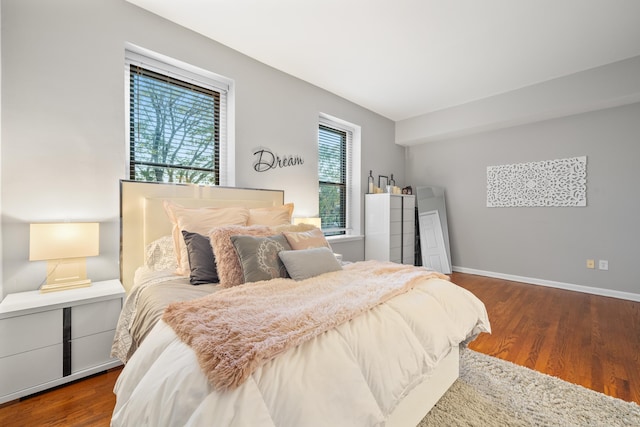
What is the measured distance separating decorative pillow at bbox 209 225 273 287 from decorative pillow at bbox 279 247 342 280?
0.30 m

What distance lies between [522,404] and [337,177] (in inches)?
134

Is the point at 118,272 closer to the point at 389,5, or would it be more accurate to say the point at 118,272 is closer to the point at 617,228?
the point at 389,5

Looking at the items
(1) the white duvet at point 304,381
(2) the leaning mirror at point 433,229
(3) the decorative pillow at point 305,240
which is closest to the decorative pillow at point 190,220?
(3) the decorative pillow at point 305,240

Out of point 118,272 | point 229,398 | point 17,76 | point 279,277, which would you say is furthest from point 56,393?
point 17,76

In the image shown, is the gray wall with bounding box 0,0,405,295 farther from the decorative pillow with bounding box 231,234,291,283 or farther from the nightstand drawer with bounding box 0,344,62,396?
the decorative pillow with bounding box 231,234,291,283

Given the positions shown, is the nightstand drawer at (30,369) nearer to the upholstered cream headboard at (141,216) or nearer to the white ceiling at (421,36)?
the upholstered cream headboard at (141,216)

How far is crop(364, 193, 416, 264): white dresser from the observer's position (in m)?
4.32

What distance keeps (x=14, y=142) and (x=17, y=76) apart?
0.44m

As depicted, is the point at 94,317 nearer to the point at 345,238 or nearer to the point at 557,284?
the point at 345,238

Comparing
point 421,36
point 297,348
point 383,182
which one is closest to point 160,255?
point 297,348

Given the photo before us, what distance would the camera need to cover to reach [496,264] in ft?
14.8

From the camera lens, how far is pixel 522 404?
→ 1.61 m

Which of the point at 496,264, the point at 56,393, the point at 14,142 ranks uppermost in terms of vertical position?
the point at 14,142

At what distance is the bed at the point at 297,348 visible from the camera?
31.6 inches
